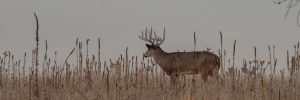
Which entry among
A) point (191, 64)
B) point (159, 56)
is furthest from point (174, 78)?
point (159, 56)

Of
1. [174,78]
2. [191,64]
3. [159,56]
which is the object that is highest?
[159,56]

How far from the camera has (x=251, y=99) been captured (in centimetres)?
661

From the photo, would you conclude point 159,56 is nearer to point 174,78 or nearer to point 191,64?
point 191,64

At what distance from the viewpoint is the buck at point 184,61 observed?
43.1ft

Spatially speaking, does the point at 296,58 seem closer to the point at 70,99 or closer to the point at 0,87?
the point at 70,99

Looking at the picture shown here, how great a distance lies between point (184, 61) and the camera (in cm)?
1352

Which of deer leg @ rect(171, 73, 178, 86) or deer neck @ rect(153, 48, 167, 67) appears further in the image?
deer neck @ rect(153, 48, 167, 67)

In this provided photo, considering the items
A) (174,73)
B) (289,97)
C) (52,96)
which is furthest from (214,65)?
(52,96)

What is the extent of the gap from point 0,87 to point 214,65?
627 centimetres

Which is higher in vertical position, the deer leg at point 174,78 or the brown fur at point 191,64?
the brown fur at point 191,64

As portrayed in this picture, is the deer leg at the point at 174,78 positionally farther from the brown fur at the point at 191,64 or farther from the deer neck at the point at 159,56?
the deer neck at the point at 159,56

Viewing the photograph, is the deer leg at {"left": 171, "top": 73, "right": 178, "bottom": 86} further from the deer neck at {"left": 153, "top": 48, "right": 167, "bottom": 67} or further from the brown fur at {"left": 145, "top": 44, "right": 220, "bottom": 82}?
the deer neck at {"left": 153, "top": 48, "right": 167, "bottom": 67}

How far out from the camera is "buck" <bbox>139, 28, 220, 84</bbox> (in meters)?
13.1

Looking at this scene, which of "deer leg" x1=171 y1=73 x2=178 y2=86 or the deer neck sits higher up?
the deer neck
